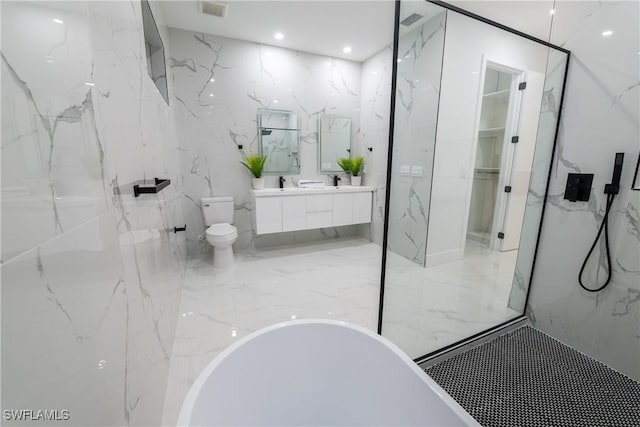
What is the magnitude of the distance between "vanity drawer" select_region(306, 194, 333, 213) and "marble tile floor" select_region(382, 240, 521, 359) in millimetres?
1547

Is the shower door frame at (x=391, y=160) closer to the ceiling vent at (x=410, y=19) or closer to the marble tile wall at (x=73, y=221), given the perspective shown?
the ceiling vent at (x=410, y=19)

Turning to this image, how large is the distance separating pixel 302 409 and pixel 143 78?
192 cm

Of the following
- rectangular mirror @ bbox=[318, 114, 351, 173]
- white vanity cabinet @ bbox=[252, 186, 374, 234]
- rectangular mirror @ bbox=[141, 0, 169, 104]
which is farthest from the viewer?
rectangular mirror @ bbox=[318, 114, 351, 173]

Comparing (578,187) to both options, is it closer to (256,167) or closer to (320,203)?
(320,203)

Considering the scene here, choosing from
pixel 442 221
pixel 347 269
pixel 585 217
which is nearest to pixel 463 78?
pixel 442 221

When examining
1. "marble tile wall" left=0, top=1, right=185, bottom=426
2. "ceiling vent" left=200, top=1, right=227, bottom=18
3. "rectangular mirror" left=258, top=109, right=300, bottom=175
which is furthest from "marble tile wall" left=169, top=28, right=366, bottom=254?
"marble tile wall" left=0, top=1, right=185, bottom=426

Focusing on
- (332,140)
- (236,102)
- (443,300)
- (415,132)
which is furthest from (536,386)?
(236,102)

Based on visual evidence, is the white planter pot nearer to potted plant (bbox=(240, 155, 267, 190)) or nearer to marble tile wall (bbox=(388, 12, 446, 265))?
potted plant (bbox=(240, 155, 267, 190))

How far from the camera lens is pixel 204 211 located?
311 centimetres

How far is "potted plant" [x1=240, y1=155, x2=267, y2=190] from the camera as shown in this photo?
327 centimetres

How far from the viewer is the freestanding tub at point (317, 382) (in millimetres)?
979

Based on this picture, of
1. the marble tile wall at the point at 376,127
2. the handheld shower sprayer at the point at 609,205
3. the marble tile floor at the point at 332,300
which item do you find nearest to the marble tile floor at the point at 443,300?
the marble tile floor at the point at 332,300

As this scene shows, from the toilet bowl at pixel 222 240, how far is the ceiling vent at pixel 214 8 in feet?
7.28

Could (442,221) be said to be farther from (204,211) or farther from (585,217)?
(204,211)
